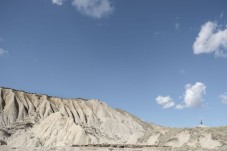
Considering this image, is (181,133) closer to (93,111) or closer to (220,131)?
(220,131)

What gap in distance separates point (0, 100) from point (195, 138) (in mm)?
59484

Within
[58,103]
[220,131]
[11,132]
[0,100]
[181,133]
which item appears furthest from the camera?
[58,103]

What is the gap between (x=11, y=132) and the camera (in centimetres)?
7212

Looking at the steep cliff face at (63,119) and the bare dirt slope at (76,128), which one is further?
the steep cliff face at (63,119)

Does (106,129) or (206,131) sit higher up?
(106,129)

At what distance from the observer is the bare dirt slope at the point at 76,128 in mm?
40469

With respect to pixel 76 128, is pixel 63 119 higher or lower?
higher

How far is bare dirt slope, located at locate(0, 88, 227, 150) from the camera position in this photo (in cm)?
4047

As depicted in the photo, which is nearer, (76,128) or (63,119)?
(76,128)

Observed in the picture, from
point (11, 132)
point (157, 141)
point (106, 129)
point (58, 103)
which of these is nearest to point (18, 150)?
point (157, 141)

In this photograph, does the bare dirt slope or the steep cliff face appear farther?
the steep cliff face

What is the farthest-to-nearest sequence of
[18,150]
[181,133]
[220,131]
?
[181,133] → [220,131] → [18,150]

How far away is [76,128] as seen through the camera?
70.6 m

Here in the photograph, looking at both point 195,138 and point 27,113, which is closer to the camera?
point 195,138
